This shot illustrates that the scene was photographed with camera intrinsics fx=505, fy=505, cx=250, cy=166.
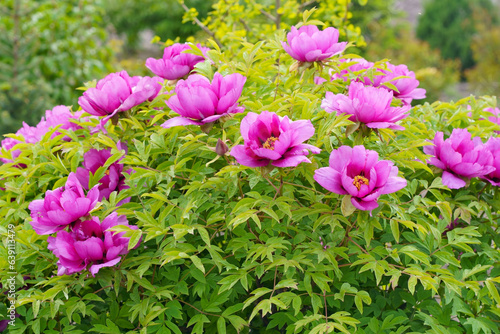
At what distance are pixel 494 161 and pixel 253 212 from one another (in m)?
0.77

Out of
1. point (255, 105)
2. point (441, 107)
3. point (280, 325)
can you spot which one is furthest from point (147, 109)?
point (441, 107)

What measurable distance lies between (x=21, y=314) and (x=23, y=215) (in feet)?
0.98

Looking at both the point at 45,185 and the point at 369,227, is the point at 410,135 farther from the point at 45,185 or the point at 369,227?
the point at 45,185

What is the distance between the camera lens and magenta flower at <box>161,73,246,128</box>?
1.30 meters

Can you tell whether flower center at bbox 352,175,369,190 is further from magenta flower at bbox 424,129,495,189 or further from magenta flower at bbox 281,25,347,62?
magenta flower at bbox 281,25,347,62

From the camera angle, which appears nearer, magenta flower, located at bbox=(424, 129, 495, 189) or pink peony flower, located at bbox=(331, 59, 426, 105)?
magenta flower, located at bbox=(424, 129, 495, 189)

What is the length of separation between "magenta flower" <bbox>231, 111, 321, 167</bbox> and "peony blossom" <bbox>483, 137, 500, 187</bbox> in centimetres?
66

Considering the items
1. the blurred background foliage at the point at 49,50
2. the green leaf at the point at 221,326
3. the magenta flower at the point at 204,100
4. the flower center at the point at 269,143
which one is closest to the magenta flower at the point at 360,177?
the flower center at the point at 269,143

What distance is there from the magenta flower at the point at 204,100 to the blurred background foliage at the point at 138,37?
2.43ft

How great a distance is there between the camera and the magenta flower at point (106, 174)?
154 centimetres

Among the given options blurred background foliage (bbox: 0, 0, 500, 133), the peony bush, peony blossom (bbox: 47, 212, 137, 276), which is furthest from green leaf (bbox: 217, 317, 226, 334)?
blurred background foliage (bbox: 0, 0, 500, 133)

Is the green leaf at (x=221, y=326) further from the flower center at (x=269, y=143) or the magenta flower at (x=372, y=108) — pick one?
the magenta flower at (x=372, y=108)

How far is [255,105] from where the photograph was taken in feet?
4.77

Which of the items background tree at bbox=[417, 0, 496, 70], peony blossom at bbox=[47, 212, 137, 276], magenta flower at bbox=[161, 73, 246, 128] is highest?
magenta flower at bbox=[161, 73, 246, 128]
